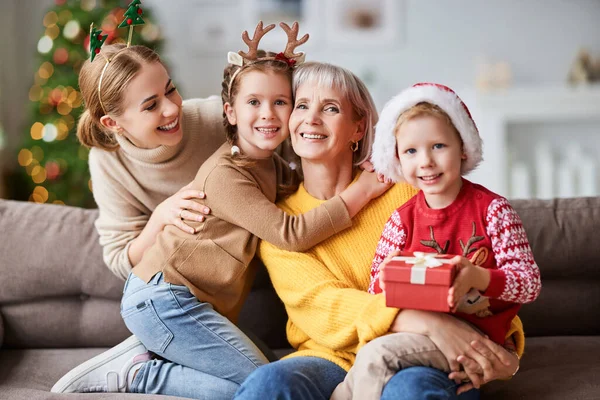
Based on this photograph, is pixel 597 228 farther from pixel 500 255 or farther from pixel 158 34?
pixel 158 34

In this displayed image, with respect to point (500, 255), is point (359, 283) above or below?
below

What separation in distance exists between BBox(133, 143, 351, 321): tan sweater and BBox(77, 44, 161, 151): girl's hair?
323 mm

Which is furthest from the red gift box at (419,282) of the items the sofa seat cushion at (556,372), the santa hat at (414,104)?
the sofa seat cushion at (556,372)

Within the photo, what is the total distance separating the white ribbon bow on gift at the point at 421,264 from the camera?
142cm

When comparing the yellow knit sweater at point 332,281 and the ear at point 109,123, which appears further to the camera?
the ear at point 109,123

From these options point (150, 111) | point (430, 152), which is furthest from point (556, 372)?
point (150, 111)

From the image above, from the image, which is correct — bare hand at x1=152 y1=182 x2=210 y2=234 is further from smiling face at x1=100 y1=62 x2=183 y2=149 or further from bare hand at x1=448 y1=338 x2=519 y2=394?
bare hand at x1=448 y1=338 x2=519 y2=394

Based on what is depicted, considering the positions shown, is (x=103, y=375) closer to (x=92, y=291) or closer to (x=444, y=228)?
(x=92, y=291)

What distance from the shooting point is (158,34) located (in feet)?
16.3

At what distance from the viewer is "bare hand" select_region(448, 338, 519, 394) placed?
1.54m

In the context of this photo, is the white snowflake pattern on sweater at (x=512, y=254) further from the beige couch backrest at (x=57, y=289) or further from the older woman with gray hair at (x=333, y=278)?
the beige couch backrest at (x=57, y=289)

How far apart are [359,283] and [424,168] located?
16.6 inches

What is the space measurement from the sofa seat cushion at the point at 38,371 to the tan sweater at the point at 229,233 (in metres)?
0.33

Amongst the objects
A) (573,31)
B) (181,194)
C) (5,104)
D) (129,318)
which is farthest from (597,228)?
(5,104)
